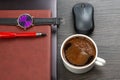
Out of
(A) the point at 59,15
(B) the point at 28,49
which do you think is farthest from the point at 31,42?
(A) the point at 59,15

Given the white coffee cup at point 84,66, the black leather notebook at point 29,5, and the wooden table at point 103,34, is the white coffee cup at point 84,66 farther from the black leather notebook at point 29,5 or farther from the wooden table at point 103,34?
the black leather notebook at point 29,5

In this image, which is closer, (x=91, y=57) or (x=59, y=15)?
(x=91, y=57)

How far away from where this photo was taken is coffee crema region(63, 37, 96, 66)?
541 mm

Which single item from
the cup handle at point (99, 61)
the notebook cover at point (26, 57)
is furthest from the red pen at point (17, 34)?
the cup handle at point (99, 61)

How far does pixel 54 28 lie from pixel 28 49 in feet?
0.30

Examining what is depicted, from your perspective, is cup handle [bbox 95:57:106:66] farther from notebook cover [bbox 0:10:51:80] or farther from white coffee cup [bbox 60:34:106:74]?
notebook cover [bbox 0:10:51:80]

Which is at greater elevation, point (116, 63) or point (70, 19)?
point (70, 19)

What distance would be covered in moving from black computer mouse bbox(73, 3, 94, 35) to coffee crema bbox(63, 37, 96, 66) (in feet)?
0.14

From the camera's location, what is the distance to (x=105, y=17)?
64cm

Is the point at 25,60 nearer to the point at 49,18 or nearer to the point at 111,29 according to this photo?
the point at 49,18

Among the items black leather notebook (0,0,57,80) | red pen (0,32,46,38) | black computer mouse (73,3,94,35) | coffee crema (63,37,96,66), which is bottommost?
coffee crema (63,37,96,66)

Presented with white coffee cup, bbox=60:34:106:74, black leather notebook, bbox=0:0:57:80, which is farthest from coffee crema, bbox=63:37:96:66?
black leather notebook, bbox=0:0:57:80

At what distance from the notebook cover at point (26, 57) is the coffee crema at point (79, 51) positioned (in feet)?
0.15

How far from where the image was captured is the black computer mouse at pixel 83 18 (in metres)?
0.59
